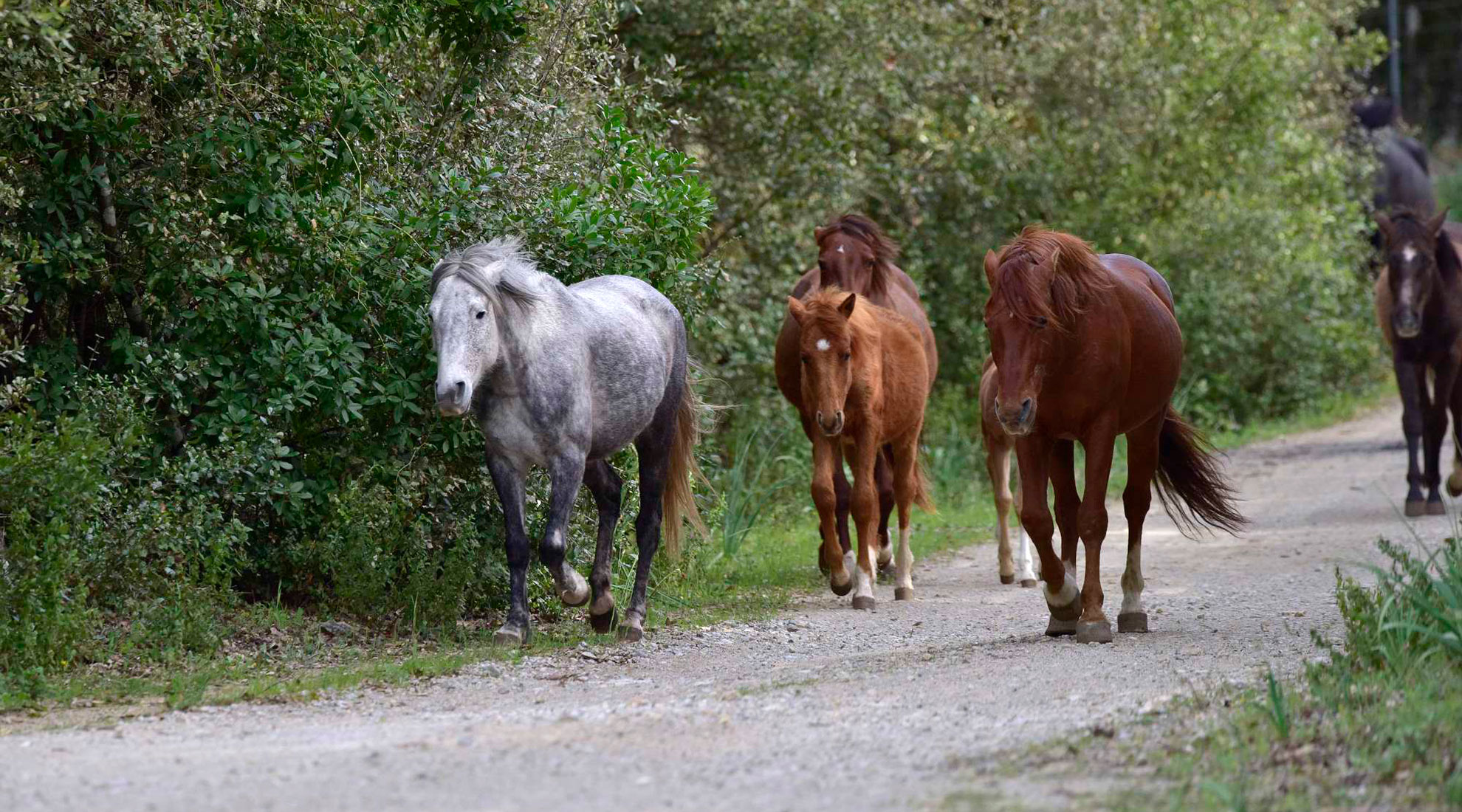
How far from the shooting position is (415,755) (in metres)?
5.00

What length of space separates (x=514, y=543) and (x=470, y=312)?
46.1 inches

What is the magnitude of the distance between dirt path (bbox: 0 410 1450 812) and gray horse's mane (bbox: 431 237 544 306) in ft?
5.47

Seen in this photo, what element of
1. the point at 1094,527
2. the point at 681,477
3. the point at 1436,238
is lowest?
the point at 1094,527

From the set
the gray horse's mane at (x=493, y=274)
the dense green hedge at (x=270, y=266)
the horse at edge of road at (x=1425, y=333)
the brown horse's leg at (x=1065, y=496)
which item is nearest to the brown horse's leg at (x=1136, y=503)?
the brown horse's leg at (x=1065, y=496)

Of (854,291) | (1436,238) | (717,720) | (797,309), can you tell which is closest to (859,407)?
(797,309)

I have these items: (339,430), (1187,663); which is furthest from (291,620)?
(1187,663)

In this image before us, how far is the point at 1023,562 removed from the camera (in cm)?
1018

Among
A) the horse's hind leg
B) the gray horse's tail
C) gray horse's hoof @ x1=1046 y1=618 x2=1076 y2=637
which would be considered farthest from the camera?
the gray horse's tail

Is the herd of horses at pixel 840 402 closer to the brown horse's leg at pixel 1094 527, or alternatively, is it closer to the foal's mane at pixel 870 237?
the brown horse's leg at pixel 1094 527

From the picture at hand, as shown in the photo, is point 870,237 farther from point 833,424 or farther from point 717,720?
point 717,720

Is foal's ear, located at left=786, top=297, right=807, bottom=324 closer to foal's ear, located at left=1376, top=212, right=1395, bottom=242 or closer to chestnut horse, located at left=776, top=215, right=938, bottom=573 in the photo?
chestnut horse, located at left=776, top=215, right=938, bottom=573

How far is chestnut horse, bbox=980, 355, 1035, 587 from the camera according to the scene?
10.0 m

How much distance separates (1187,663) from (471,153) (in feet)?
15.5

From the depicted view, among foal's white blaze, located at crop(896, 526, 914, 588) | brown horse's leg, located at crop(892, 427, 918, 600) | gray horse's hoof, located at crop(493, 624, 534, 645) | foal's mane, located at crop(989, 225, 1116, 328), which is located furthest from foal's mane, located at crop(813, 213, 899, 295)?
gray horse's hoof, located at crop(493, 624, 534, 645)
